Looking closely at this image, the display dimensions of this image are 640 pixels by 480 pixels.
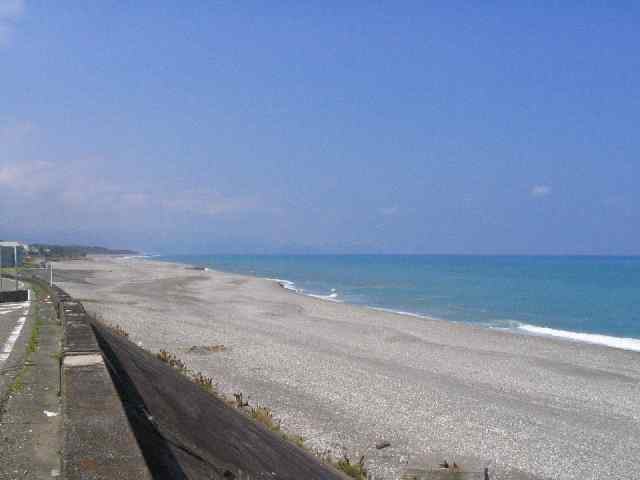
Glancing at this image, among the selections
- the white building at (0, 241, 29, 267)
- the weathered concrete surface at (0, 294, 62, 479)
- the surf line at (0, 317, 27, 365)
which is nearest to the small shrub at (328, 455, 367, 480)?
the weathered concrete surface at (0, 294, 62, 479)

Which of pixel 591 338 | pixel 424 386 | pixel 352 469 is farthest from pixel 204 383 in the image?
pixel 591 338

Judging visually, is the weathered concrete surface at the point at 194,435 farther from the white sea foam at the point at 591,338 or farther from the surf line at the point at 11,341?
the white sea foam at the point at 591,338

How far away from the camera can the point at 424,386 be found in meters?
14.8

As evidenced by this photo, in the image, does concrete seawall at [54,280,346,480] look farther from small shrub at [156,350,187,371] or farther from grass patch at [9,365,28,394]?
small shrub at [156,350,187,371]

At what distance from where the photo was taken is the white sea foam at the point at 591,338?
2773 cm

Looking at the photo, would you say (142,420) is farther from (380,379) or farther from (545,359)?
(545,359)

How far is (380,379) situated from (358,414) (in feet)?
Result: 11.6

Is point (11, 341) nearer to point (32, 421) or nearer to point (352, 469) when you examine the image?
point (32, 421)

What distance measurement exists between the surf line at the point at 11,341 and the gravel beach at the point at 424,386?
4013mm

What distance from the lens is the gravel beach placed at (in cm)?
1020

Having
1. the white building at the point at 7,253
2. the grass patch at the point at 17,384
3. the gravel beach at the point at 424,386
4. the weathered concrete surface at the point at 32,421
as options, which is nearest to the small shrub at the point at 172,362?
the gravel beach at the point at 424,386

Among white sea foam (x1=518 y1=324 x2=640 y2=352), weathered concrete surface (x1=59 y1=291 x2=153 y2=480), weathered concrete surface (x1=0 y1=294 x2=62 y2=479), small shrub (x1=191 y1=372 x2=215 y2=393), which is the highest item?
weathered concrete surface (x1=59 y1=291 x2=153 y2=480)

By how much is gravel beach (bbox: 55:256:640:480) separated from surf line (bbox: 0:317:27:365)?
4013 mm

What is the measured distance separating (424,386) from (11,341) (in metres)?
9.23
